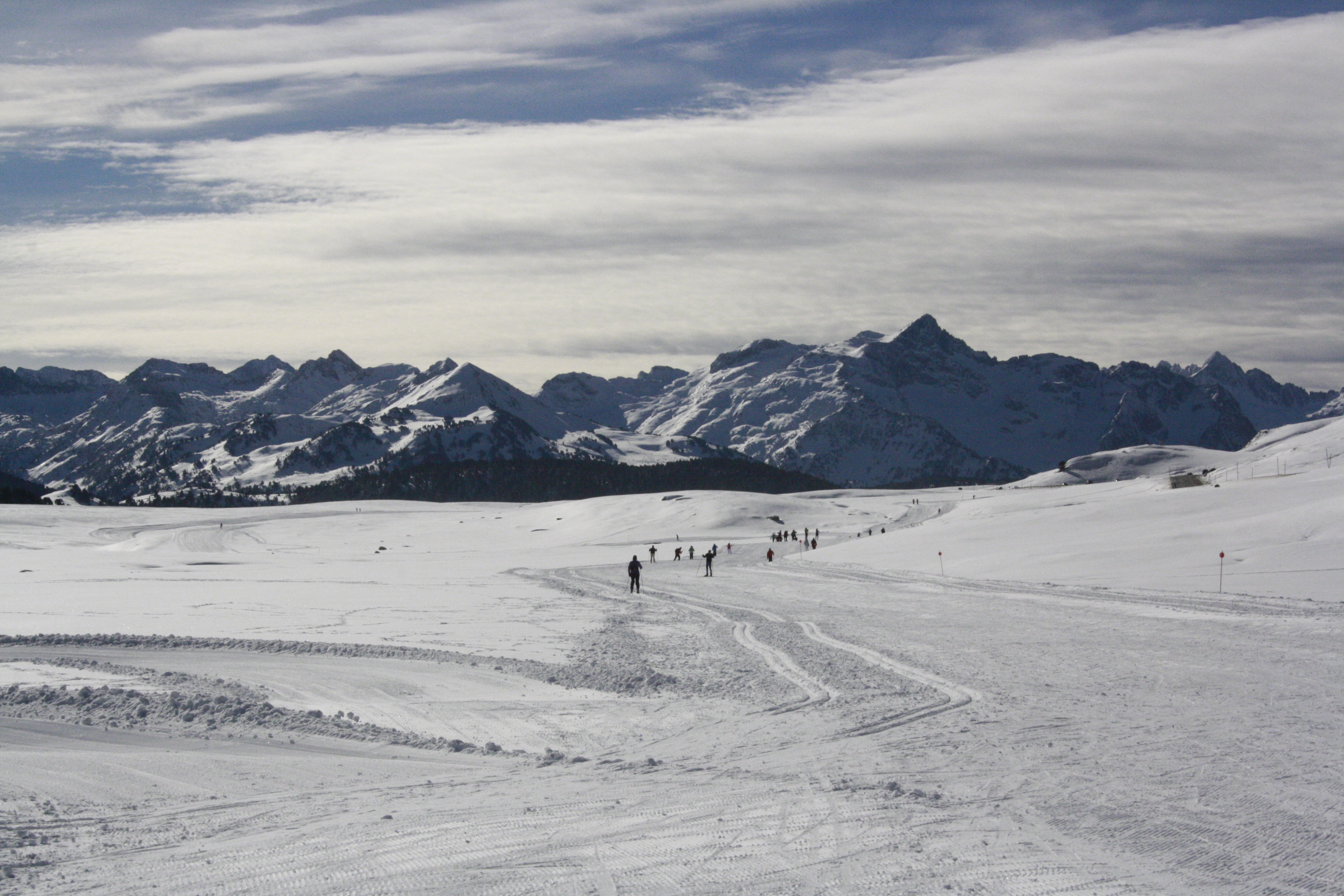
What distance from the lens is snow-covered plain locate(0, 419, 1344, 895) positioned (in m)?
7.45

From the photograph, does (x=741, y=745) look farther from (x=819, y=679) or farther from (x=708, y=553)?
(x=708, y=553)

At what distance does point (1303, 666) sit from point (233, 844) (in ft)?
54.4

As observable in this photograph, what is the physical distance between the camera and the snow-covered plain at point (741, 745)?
24.4 feet

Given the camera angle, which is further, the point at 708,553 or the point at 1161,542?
the point at 708,553

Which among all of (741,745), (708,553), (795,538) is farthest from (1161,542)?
(795,538)

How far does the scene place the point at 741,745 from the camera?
1142cm

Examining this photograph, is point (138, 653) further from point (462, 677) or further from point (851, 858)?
point (851, 858)

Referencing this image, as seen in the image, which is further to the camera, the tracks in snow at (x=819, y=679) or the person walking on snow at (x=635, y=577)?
the person walking on snow at (x=635, y=577)

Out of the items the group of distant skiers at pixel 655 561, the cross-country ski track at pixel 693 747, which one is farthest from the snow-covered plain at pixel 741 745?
the group of distant skiers at pixel 655 561

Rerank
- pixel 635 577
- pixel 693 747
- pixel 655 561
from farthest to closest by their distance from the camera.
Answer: pixel 655 561, pixel 635 577, pixel 693 747

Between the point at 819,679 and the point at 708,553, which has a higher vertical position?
the point at 819,679

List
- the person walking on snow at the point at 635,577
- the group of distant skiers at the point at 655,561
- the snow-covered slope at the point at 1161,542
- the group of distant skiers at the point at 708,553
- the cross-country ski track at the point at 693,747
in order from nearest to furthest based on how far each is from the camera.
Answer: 1. the cross-country ski track at the point at 693,747
2. the snow-covered slope at the point at 1161,542
3. the person walking on snow at the point at 635,577
4. the group of distant skiers at the point at 655,561
5. the group of distant skiers at the point at 708,553

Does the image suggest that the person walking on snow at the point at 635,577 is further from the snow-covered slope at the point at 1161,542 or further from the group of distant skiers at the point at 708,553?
the snow-covered slope at the point at 1161,542

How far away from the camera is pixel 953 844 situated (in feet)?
25.8
